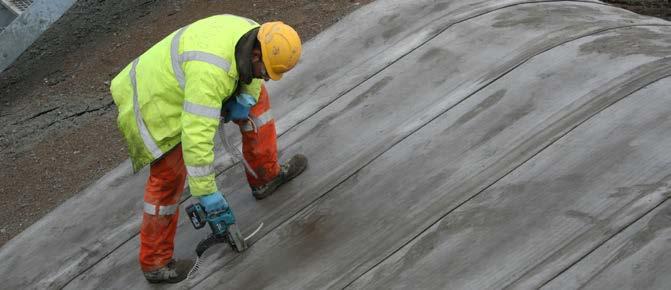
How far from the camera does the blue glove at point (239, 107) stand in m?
4.29

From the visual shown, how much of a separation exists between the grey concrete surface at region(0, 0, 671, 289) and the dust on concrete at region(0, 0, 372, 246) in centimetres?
80

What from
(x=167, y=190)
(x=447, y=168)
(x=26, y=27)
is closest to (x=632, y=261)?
(x=447, y=168)

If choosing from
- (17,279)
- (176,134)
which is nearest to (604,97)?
(176,134)

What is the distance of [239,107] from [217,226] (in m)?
0.69

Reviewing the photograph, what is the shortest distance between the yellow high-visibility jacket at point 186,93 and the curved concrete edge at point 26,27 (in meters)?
3.94

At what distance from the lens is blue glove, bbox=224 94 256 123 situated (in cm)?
429

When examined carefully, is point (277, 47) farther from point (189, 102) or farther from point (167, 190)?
point (167, 190)

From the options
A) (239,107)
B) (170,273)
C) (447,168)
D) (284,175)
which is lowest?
(170,273)

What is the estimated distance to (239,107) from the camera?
4383mm

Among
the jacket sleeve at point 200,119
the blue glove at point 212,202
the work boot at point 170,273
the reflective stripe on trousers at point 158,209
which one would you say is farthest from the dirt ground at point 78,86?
the jacket sleeve at point 200,119

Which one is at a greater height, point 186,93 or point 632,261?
point 186,93

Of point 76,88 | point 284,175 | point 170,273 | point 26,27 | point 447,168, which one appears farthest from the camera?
point 76,88

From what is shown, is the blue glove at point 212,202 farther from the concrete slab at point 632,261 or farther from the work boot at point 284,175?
the concrete slab at point 632,261

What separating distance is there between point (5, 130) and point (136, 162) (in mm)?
3900
